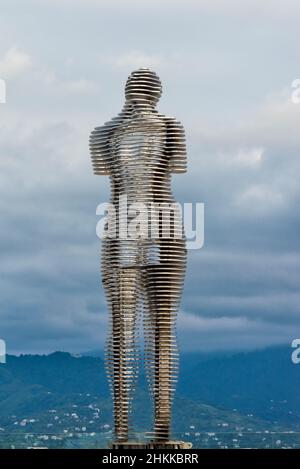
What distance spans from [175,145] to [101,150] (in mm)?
2193

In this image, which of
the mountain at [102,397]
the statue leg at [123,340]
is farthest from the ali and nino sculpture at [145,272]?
the mountain at [102,397]

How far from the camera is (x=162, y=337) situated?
29.8 meters

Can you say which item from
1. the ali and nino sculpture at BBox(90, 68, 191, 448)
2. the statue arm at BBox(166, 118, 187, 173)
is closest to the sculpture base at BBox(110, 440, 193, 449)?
the ali and nino sculpture at BBox(90, 68, 191, 448)

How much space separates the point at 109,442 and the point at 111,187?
6.94 metres

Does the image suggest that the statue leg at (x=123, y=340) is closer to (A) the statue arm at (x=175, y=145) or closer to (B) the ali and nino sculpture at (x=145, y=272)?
(B) the ali and nino sculpture at (x=145, y=272)

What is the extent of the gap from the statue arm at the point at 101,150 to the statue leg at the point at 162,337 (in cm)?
→ 328

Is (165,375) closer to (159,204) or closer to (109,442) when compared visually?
(109,442)

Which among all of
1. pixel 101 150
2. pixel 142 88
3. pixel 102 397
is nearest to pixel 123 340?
pixel 101 150

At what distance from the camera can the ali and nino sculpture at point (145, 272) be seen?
29.8 m

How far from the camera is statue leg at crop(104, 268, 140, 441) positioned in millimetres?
30000

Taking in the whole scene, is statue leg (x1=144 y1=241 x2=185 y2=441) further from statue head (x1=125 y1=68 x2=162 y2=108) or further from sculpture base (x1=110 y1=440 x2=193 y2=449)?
statue head (x1=125 y1=68 x2=162 y2=108)

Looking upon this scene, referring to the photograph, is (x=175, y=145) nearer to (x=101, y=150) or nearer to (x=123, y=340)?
(x=101, y=150)

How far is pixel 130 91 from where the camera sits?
3097 centimetres
